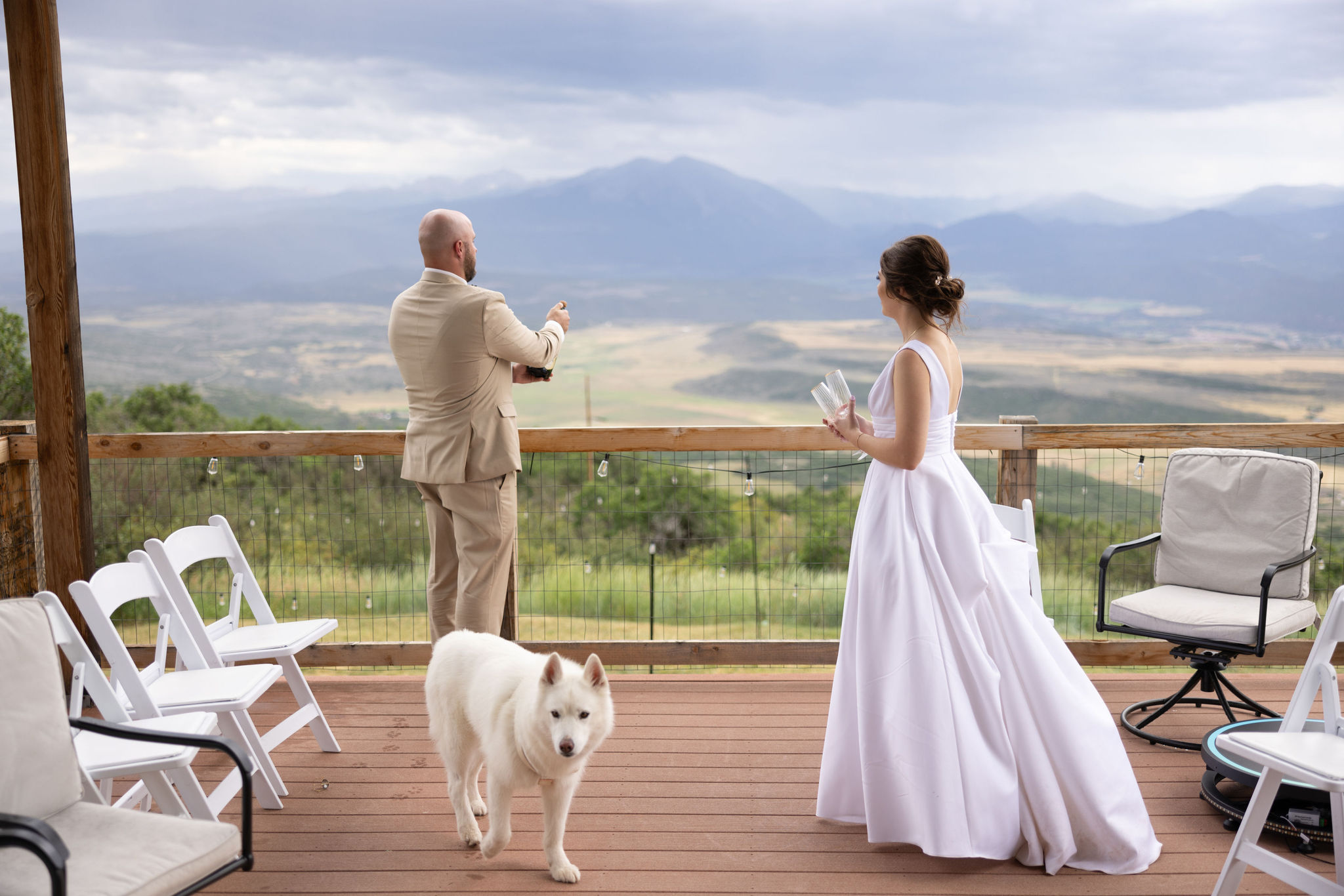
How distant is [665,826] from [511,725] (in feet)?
2.56

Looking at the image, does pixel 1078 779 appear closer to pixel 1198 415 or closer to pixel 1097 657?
pixel 1097 657

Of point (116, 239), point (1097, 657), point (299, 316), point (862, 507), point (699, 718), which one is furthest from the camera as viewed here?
point (116, 239)

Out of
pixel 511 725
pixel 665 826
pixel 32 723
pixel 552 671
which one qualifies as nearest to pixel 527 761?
pixel 511 725

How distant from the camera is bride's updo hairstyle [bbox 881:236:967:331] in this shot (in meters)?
2.82

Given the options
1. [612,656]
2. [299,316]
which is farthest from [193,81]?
[612,656]

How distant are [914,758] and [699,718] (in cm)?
139

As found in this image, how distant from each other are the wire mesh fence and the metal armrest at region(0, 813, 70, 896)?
95.2 inches

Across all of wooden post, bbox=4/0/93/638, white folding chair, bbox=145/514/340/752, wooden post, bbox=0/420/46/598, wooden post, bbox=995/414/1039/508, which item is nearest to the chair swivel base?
wooden post, bbox=995/414/1039/508

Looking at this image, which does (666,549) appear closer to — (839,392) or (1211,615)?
(839,392)

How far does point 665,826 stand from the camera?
302 cm

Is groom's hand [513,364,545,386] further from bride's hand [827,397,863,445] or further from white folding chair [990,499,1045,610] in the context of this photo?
white folding chair [990,499,1045,610]

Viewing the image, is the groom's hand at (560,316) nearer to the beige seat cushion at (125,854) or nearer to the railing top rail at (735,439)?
the railing top rail at (735,439)

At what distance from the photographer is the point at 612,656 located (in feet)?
14.5

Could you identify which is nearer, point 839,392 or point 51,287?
point 839,392
